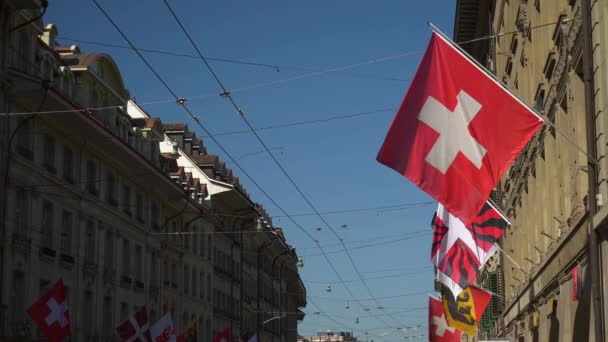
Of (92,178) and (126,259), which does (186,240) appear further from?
(92,178)

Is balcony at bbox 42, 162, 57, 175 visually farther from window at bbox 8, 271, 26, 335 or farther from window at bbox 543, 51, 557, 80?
window at bbox 543, 51, 557, 80

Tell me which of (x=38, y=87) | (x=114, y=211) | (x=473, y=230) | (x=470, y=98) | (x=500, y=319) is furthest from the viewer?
(x=114, y=211)

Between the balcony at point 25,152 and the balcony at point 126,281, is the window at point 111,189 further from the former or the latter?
the balcony at point 25,152

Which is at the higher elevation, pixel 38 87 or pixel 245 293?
pixel 38 87

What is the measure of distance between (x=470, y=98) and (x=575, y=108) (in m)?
5.74

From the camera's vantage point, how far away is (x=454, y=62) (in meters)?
14.3

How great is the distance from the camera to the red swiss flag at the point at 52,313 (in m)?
30.0

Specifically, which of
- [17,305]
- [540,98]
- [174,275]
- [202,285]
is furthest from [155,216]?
[540,98]

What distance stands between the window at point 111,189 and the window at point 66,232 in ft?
17.1

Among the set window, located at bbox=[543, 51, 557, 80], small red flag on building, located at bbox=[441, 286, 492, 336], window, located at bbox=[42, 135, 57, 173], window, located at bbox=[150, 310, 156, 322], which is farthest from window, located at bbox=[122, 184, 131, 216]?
window, located at bbox=[543, 51, 557, 80]

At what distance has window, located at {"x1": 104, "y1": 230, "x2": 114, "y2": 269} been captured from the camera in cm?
4719

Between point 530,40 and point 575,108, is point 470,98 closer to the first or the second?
point 575,108

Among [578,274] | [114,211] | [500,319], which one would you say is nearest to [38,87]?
[114,211]

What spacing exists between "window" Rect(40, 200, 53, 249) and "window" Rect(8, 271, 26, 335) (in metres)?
2.38
